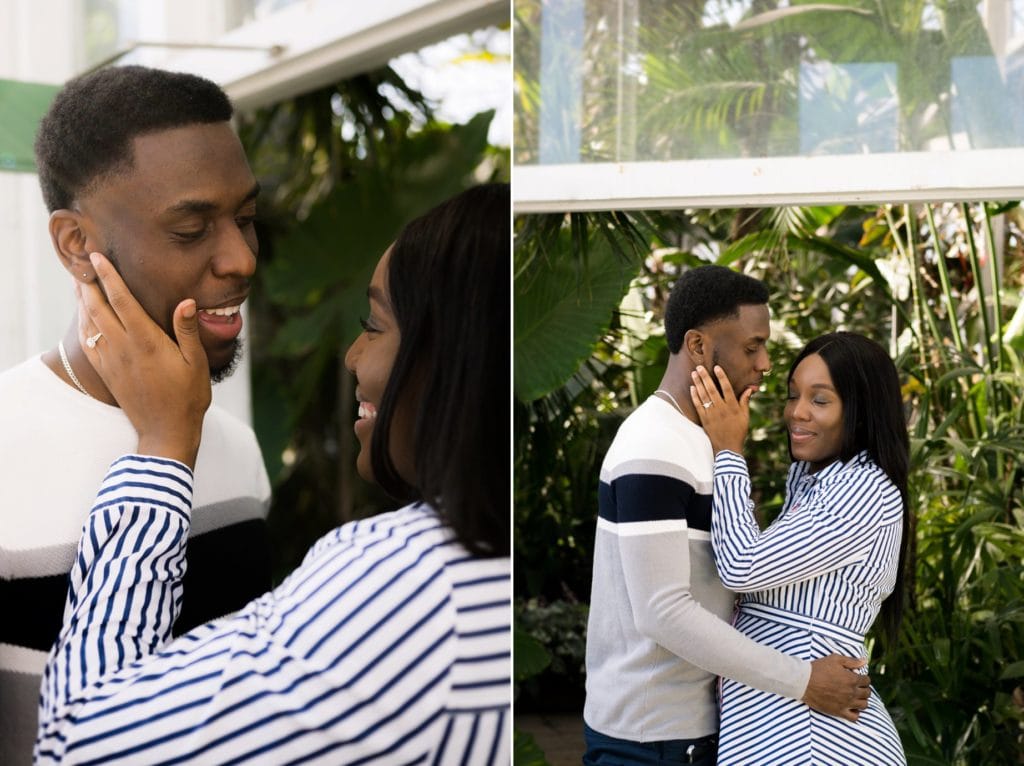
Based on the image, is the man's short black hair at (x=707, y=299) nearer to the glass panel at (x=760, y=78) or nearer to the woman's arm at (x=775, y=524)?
the woman's arm at (x=775, y=524)

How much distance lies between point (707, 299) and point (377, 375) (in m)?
0.72

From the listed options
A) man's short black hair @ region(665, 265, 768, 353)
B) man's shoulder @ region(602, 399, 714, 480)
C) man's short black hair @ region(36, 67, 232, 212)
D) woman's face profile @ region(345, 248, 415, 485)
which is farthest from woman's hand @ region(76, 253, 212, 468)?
man's short black hair @ region(665, 265, 768, 353)

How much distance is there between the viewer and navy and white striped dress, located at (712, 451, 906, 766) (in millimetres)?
1761

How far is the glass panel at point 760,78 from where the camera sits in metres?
2.04

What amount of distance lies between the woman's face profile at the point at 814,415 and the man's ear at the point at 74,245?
119 centimetres

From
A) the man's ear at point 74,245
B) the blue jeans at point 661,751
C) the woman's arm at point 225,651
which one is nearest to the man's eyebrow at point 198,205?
the man's ear at point 74,245

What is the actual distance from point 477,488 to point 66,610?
521 millimetres

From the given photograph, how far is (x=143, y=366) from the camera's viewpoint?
1307 mm

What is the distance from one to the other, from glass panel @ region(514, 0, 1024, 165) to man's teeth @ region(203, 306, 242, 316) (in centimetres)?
82

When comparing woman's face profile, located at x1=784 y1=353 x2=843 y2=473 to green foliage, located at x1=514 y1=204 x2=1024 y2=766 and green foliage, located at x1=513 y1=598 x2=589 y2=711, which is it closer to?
green foliage, located at x1=514 y1=204 x2=1024 y2=766

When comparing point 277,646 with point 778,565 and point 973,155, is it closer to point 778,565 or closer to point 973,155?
point 778,565

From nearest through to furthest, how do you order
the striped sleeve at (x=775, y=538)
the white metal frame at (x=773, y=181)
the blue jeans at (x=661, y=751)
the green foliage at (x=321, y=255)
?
the green foliage at (x=321, y=255), the striped sleeve at (x=775, y=538), the blue jeans at (x=661, y=751), the white metal frame at (x=773, y=181)

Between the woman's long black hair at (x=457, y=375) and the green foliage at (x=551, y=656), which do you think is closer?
the woman's long black hair at (x=457, y=375)

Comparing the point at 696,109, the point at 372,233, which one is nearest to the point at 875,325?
the point at 696,109
